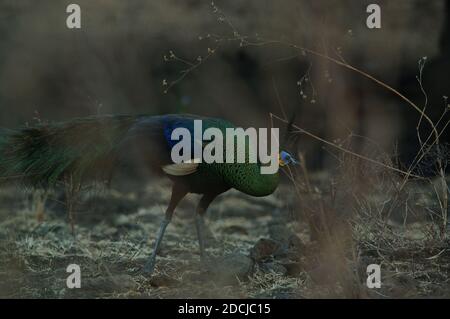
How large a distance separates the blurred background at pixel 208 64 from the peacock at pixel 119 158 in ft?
7.04

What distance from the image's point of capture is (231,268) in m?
4.36

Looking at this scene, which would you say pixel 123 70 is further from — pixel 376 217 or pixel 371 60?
pixel 376 217

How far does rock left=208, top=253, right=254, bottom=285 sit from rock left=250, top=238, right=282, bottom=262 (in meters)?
0.33

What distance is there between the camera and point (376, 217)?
15.3 feet

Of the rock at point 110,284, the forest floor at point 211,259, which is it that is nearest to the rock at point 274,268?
the forest floor at point 211,259

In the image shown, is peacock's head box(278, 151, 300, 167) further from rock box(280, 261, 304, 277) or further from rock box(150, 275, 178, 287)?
rock box(150, 275, 178, 287)

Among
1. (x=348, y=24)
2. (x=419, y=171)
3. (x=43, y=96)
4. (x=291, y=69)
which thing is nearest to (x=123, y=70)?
(x=43, y=96)

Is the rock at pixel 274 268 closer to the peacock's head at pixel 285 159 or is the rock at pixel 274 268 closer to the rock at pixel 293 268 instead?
the rock at pixel 293 268

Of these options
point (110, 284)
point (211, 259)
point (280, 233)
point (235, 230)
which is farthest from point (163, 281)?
point (235, 230)

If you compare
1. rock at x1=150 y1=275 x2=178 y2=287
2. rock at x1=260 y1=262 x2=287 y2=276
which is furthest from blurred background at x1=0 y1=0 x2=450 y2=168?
rock at x1=150 y1=275 x2=178 y2=287

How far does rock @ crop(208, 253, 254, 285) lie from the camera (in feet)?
14.2

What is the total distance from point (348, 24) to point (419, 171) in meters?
2.29

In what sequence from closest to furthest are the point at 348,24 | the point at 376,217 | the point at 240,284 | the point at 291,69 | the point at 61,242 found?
1. the point at 240,284
2. the point at 376,217
3. the point at 61,242
4. the point at 348,24
5. the point at 291,69

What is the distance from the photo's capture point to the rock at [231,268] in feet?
14.2
